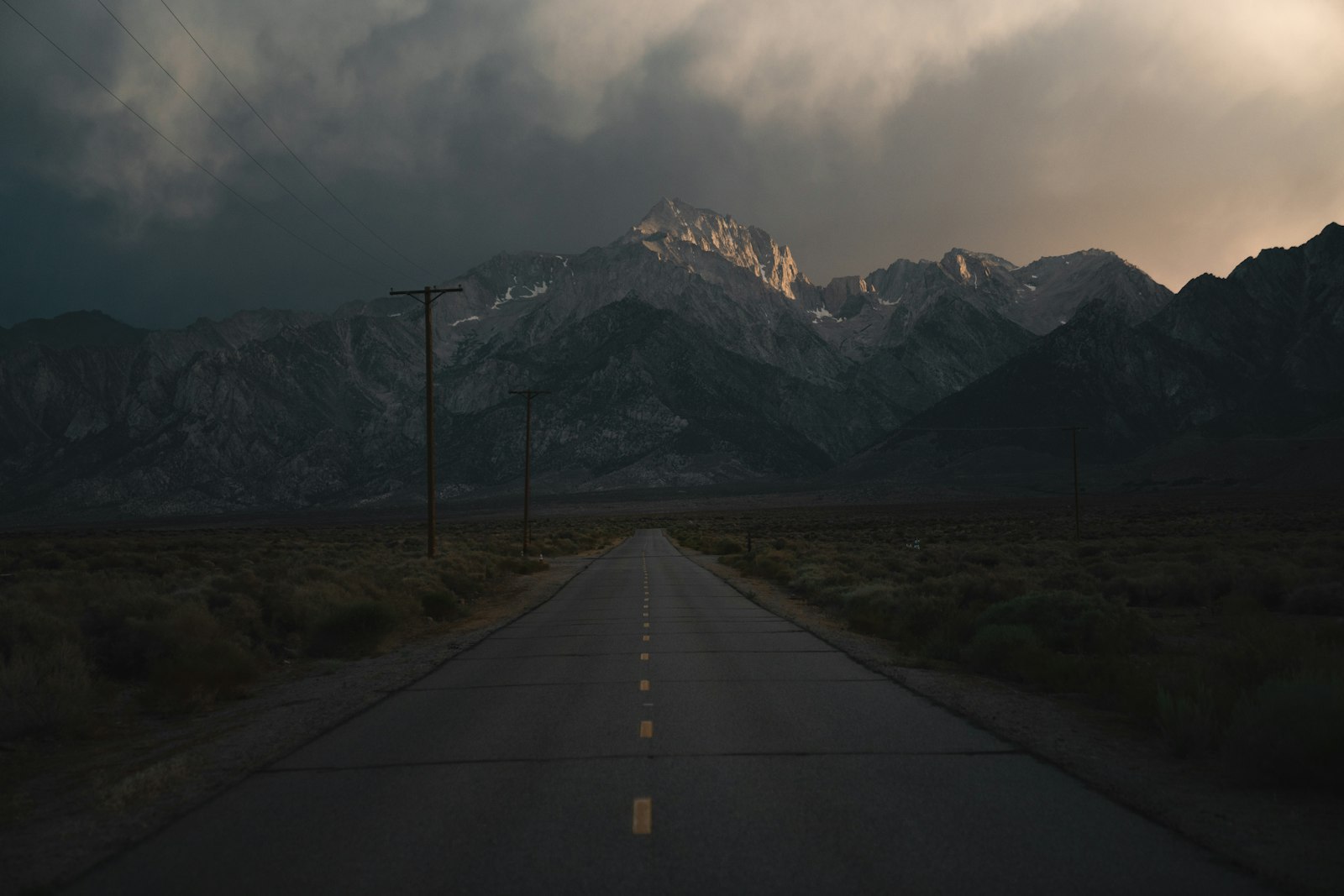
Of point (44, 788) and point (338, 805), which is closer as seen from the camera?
point (338, 805)

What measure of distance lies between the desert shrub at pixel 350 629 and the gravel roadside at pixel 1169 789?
10.3 meters

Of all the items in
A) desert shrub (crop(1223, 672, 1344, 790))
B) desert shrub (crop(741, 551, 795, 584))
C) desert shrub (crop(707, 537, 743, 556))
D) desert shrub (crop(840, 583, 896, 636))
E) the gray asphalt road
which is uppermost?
desert shrub (crop(1223, 672, 1344, 790))

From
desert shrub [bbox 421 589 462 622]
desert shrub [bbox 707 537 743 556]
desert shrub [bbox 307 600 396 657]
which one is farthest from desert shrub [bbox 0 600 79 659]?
desert shrub [bbox 707 537 743 556]

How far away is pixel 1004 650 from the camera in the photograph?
48.4 ft

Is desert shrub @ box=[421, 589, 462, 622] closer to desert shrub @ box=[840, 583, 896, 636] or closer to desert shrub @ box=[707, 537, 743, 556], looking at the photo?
desert shrub @ box=[840, 583, 896, 636]

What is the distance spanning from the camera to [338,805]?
7504mm

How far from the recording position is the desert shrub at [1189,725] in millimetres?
8961

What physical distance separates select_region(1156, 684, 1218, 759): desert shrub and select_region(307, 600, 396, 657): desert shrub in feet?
44.7

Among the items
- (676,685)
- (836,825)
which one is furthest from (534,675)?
(836,825)

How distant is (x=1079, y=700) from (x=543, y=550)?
52.4m

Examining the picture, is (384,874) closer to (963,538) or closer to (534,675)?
(534,675)

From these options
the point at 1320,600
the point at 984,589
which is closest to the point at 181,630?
the point at 984,589

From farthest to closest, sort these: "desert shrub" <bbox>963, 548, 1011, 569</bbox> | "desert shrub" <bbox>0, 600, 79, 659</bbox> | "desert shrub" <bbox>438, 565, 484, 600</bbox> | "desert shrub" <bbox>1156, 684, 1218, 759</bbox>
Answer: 1. "desert shrub" <bbox>963, 548, 1011, 569</bbox>
2. "desert shrub" <bbox>438, 565, 484, 600</bbox>
3. "desert shrub" <bbox>0, 600, 79, 659</bbox>
4. "desert shrub" <bbox>1156, 684, 1218, 759</bbox>

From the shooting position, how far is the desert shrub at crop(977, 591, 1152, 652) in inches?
634
